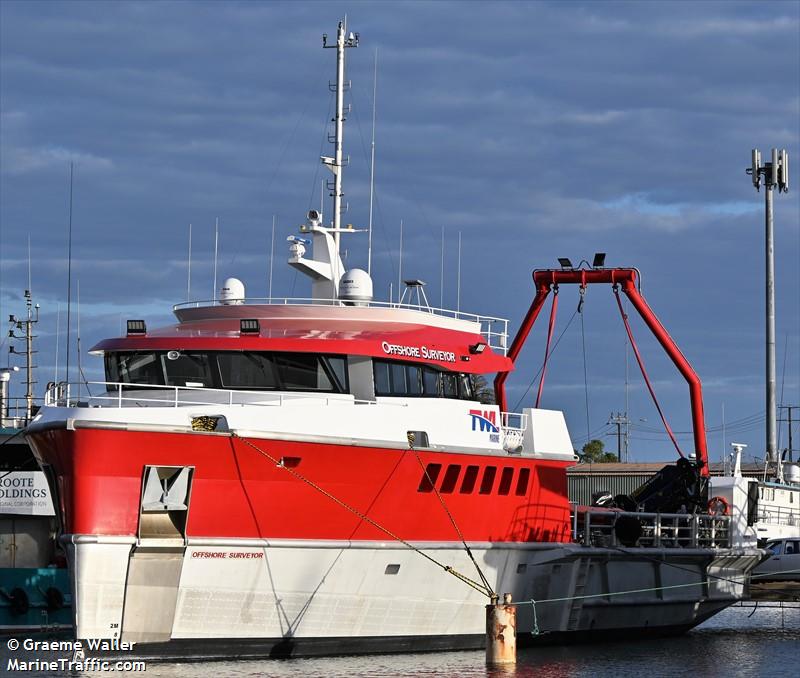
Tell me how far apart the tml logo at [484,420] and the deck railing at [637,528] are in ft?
11.2

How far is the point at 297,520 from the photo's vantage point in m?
24.3

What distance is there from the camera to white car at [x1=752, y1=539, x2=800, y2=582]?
35.0 m

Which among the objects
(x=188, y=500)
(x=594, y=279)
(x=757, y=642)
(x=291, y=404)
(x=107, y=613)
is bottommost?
(x=757, y=642)

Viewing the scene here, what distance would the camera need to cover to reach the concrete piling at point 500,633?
24.8 m

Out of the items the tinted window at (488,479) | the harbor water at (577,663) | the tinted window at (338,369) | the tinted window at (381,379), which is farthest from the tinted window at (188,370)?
the tinted window at (488,479)

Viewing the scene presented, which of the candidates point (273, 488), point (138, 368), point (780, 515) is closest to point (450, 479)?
point (273, 488)

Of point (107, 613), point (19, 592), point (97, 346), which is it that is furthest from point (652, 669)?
point (19, 592)

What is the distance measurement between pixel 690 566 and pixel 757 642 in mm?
2284

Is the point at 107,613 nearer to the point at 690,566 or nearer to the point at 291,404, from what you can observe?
the point at 291,404

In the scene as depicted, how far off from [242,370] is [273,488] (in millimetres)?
2877

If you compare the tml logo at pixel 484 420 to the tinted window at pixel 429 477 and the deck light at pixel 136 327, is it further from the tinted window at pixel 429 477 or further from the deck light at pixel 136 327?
the deck light at pixel 136 327

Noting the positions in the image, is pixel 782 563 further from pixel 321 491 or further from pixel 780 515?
pixel 321 491

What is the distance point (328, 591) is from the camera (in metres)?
24.7

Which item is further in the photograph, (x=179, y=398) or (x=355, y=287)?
(x=355, y=287)
